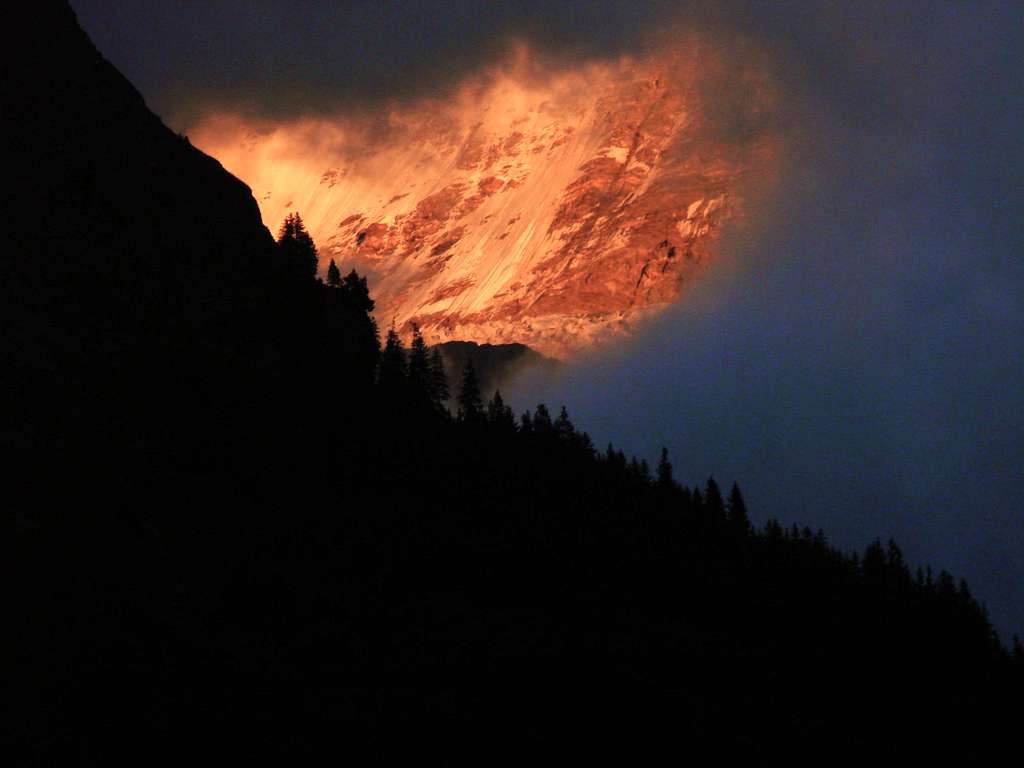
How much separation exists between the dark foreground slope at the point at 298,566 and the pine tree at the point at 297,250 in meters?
2.84

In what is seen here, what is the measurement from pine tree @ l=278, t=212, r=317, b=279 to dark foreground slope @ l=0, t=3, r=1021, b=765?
2840mm

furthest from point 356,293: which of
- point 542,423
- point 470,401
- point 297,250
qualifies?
point 542,423

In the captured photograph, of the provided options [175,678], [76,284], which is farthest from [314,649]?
[76,284]

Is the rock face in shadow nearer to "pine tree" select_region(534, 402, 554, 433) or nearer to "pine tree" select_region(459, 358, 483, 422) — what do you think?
"pine tree" select_region(459, 358, 483, 422)

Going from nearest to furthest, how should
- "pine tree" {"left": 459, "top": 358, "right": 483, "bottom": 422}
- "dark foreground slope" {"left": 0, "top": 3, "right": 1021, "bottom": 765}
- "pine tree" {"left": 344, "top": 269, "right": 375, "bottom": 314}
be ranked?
"dark foreground slope" {"left": 0, "top": 3, "right": 1021, "bottom": 765} → "pine tree" {"left": 344, "top": 269, "right": 375, "bottom": 314} → "pine tree" {"left": 459, "top": 358, "right": 483, "bottom": 422}

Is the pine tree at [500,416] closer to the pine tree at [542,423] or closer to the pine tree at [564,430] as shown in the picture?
the pine tree at [542,423]

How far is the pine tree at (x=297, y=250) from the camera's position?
114 m

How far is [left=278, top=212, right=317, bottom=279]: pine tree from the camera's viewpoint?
114 meters

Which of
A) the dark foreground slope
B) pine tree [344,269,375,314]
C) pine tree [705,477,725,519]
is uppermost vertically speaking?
pine tree [344,269,375,314]

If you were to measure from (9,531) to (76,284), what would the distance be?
792 inches

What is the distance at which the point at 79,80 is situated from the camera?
95250mm

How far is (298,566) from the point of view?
78438 mm

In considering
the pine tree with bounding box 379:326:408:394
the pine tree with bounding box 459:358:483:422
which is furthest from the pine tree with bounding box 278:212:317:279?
the pine tree with bounding box 459:358:483:422

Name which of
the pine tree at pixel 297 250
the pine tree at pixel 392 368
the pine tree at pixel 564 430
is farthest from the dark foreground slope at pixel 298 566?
the pine tree at pixel 564 430
